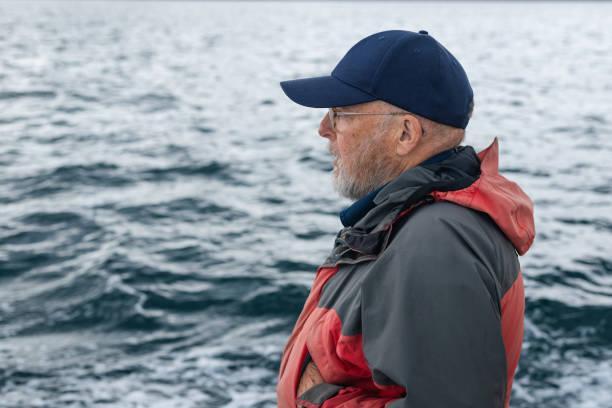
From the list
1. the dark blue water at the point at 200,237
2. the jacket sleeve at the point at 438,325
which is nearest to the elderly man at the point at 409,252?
the jacket sleeve at the point at 438,325

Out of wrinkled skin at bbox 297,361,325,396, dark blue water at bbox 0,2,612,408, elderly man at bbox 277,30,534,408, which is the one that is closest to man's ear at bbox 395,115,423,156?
elderly man at bbox 277,30,534,408

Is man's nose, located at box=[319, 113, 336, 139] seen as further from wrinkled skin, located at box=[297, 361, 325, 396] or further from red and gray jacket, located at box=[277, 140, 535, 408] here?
wrinkled skin, located at box=[297, 361, 325, 396]

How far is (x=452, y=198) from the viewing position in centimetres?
244

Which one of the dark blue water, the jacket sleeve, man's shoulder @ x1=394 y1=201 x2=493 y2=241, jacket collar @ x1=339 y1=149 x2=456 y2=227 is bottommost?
the dark blue water

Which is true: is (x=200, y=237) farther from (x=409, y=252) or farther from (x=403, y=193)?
(x=409, y=252)

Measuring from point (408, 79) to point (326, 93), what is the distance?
344 mm

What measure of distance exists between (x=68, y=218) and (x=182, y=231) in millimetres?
1706

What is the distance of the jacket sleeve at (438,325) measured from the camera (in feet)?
7.11

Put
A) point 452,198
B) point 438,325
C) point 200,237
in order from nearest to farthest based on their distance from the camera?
point 438,325 < point 452,198 < point 200,237

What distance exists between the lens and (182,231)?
9672mm

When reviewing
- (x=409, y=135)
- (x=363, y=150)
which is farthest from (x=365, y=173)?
(x=409, y=135)

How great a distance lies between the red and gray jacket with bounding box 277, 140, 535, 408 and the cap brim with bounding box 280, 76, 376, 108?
365 millimetres

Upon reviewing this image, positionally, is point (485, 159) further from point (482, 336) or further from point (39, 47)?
point (39, 47)

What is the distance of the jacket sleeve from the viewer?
2168mm
